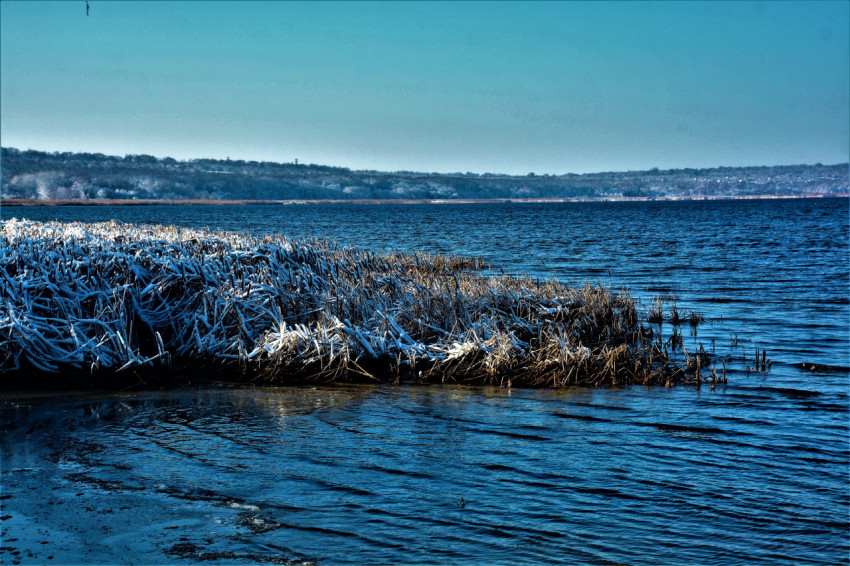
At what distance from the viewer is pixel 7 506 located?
6.54m

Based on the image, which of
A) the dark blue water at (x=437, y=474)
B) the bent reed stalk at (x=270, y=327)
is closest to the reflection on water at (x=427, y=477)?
the dark blue water at (x=437, y=474)

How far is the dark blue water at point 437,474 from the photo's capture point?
6.04m

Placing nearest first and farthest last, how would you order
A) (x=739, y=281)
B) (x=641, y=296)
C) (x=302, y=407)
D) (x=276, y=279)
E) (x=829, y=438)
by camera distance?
(x=829, y=438)
(x=302, y=407)
(x=276, y=279)
(x=641, y=296)
(x=739, y=281)

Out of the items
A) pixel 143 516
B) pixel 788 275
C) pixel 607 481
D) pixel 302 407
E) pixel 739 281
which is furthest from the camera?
pixel 788 275

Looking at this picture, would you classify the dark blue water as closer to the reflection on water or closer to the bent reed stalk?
the reflection on water

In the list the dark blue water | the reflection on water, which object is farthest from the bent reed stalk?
the reflection on water

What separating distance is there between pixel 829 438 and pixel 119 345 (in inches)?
403

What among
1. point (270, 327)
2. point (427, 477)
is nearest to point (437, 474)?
point (427, 477)

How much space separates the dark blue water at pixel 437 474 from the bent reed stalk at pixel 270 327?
77 cm

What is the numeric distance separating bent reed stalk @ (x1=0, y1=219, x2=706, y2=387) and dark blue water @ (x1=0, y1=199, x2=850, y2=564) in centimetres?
77

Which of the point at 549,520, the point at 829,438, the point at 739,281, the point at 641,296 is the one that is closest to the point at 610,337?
the point at 829,438

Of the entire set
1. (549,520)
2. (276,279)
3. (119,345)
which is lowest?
(549,520)

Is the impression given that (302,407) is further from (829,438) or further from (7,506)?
(829,438)

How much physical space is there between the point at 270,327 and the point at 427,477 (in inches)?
251
